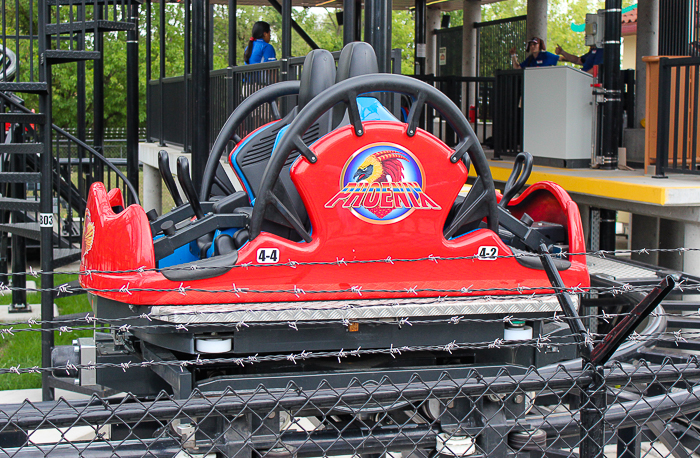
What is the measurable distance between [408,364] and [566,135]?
19.4 ft

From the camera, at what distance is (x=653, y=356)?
14.3 feet

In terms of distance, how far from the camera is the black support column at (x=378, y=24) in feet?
16.5

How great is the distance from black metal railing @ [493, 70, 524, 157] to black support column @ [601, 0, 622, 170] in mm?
1512

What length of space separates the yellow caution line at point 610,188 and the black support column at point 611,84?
0.89 meters

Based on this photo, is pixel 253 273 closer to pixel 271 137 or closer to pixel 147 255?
pixel 147 255

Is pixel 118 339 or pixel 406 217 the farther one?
pixel 118 339

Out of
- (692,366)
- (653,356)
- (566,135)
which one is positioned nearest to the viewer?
(692,366)

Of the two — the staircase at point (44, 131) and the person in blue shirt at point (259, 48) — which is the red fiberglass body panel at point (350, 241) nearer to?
the staircase at point (44, 131)

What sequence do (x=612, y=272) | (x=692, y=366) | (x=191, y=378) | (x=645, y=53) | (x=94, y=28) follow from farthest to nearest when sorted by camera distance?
(x=645, y=53) → (x=94, y=28) → (x=612, y=272) → (x=191, y=378) → (x=692, y=366)

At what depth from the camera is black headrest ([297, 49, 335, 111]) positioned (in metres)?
4.25

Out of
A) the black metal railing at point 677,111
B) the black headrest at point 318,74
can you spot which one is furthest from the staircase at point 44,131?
the black metal railing at point 677,111

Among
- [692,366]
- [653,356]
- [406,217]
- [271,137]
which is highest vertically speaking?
[271,137]

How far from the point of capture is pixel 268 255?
354 centimetres

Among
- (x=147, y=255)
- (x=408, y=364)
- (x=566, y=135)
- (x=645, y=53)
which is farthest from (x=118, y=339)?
(x=645, y=53)
